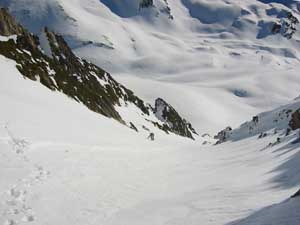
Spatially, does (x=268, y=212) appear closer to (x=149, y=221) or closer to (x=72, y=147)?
(x=149, y=221)

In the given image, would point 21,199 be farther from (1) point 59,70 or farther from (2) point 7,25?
(2) point 7,25

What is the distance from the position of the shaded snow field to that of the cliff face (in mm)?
21664

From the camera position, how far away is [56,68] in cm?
8019

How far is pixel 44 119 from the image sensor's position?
135ft

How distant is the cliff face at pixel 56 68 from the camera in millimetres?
65688

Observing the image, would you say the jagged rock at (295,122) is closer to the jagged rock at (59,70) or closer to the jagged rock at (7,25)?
the jagged rock at (59,70)

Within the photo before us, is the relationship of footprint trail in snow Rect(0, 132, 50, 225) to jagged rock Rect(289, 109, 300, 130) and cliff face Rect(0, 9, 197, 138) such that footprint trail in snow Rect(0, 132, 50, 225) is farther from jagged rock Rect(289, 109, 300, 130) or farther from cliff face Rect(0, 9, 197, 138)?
jagged rock Rect(289, 109, 300, 130)

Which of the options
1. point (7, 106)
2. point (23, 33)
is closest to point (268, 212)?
point (7, 106)

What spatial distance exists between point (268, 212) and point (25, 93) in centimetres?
3364

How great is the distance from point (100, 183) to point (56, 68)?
2197 inches

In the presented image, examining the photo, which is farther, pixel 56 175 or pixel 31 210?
pixel 56 175

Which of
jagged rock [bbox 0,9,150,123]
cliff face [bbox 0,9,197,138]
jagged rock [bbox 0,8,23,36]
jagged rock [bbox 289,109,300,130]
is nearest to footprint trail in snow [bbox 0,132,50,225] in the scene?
cliff face [bbox 0,9,197,138]

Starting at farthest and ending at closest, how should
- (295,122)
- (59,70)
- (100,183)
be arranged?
(59,70) → (295,122) → (100,183)

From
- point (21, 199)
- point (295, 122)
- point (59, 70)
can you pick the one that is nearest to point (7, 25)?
point (59, 70)
